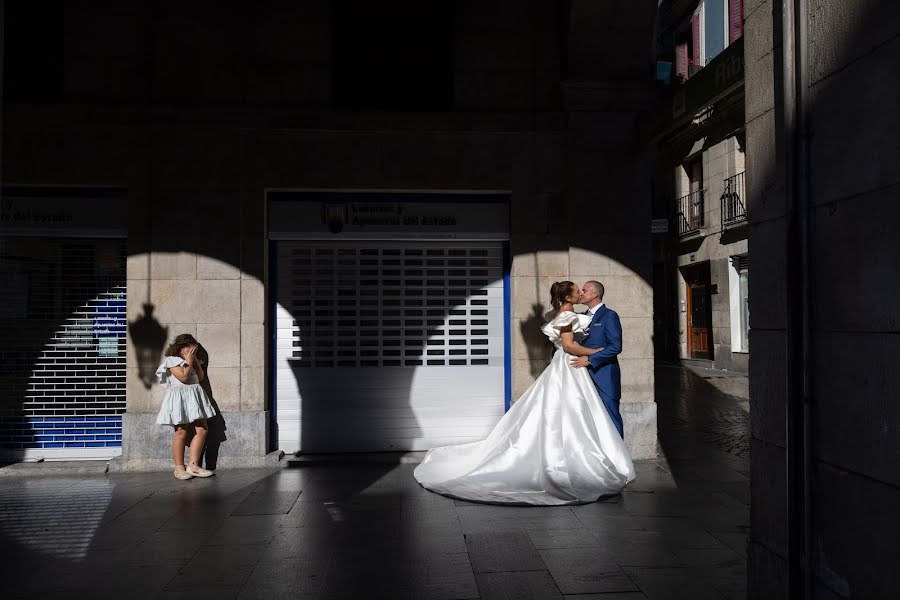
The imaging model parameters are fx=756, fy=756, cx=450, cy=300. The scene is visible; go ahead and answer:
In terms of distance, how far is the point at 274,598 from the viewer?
4453mm

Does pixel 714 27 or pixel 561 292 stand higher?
pixel 714 27

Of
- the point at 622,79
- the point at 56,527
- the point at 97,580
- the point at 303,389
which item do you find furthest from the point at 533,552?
the point at 622,79

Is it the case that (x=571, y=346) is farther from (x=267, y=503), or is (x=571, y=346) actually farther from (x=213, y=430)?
(x=213, y=430)

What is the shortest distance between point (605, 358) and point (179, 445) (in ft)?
14.9

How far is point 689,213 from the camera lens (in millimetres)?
30375

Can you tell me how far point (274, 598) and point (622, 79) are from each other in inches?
281

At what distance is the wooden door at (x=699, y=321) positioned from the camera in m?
28.8

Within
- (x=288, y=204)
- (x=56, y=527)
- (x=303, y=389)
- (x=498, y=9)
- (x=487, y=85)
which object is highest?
(x=498, y=9)

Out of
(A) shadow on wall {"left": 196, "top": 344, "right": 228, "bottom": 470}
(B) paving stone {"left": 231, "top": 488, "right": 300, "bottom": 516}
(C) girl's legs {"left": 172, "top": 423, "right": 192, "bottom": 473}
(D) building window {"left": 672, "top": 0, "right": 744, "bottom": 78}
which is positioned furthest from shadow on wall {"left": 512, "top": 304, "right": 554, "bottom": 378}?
(D) building window {"left": 672, "top": 0, "right": 744, "bottom": 78}

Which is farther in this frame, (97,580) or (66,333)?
(66,333)

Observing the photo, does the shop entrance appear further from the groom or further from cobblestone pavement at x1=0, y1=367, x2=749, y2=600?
the groom

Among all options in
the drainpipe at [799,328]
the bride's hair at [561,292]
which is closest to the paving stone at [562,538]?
A: the drainpipe at [799,328]

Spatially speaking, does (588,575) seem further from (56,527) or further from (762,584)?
(56,527)

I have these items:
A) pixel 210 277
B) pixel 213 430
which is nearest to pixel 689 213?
pixel 210 277
